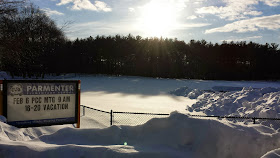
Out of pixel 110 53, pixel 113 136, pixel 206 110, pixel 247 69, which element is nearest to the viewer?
pixel 113 136

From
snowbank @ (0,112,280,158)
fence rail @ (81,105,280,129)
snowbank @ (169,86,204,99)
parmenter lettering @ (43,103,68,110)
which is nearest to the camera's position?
snowbank @ (0,112,280,158)

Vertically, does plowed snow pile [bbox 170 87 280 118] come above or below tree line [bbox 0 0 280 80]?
below


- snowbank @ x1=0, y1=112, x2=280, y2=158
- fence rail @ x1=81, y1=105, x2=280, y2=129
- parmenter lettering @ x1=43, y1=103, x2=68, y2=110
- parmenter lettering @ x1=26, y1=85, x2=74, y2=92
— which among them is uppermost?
parmenter lettering @ x1=26, y1=85, x2=74, y2=92

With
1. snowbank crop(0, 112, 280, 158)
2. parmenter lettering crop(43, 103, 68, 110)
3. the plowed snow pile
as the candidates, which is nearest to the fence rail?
the plowed snow pile

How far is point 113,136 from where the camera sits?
5656mm

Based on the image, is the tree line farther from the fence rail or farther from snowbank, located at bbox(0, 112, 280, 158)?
snowbank, located at bbox(0, 112, 280, 158)

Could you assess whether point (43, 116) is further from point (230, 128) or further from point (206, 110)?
point (206, 110)

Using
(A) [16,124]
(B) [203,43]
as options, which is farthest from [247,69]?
(A) [16,124]

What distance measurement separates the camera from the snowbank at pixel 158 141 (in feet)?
14.3

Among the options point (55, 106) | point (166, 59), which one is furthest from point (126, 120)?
point (166, 59)

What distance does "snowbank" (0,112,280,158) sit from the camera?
437 centimetres

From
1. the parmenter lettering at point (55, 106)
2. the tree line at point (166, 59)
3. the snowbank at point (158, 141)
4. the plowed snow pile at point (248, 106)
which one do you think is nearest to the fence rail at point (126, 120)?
the plowed snow pile at point (248, 106)

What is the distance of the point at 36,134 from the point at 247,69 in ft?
150

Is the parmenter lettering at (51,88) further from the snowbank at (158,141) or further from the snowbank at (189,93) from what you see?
the snowbank at (189,93)
